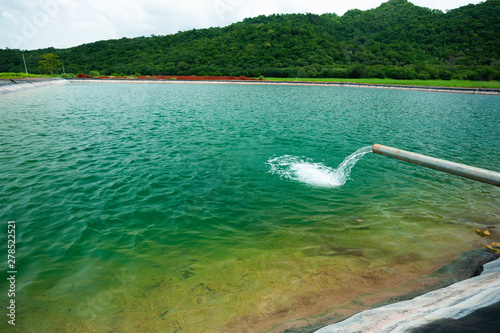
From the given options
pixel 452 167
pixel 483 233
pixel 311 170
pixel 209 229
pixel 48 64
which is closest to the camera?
pixel 452 167

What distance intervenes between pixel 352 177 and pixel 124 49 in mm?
171612

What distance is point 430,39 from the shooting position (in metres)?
114

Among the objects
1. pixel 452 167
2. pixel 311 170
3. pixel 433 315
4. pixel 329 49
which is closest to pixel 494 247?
pixel 452 167

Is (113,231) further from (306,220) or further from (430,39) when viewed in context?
(430,39)

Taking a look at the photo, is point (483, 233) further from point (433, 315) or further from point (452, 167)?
point (433, 315)

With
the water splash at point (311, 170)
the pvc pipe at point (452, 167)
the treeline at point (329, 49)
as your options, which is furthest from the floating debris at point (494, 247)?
the treeline at point (329, 49)

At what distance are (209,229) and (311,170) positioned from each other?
591 centimetres

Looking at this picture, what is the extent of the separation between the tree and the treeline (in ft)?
34.8

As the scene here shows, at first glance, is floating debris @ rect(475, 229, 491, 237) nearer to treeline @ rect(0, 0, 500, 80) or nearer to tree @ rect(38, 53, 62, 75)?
treeline @ rect(0, 0, 500, 80)

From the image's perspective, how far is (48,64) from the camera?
104m

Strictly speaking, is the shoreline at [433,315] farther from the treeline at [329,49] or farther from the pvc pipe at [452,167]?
the treeline at [329,49]

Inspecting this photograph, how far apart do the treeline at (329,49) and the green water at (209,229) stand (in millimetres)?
94039

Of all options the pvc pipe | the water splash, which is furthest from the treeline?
the pvc pipe

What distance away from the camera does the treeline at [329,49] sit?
309ft
